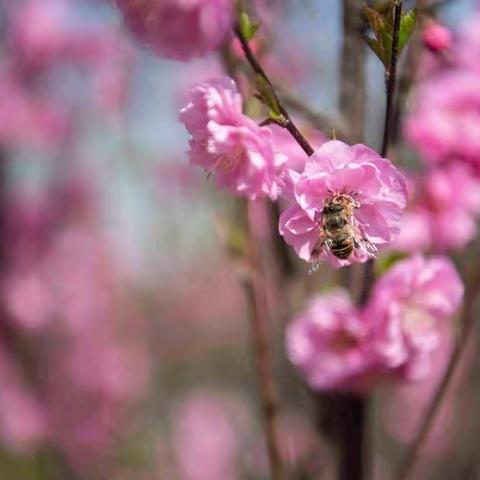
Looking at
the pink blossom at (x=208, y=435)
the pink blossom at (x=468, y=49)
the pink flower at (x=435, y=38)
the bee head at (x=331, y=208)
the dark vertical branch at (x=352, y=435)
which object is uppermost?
the pink flower at (x=435, y=38)

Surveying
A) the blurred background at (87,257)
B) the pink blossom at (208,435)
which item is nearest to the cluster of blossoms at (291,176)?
the blurred background at (87,257)

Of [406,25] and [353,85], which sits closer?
[406,25]

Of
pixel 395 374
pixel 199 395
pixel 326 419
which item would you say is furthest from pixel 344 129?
pixel 199 395

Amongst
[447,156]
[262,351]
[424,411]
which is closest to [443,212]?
[447,156]

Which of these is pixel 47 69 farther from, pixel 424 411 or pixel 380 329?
pixel 380 329

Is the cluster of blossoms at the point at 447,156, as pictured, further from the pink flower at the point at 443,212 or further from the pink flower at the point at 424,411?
the pink flower at the point at 424,411

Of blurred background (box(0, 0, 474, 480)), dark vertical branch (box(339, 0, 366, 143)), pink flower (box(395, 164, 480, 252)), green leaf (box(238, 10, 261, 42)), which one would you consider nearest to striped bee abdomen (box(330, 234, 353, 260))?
green leaf (box(238, 10, 261, 42))
